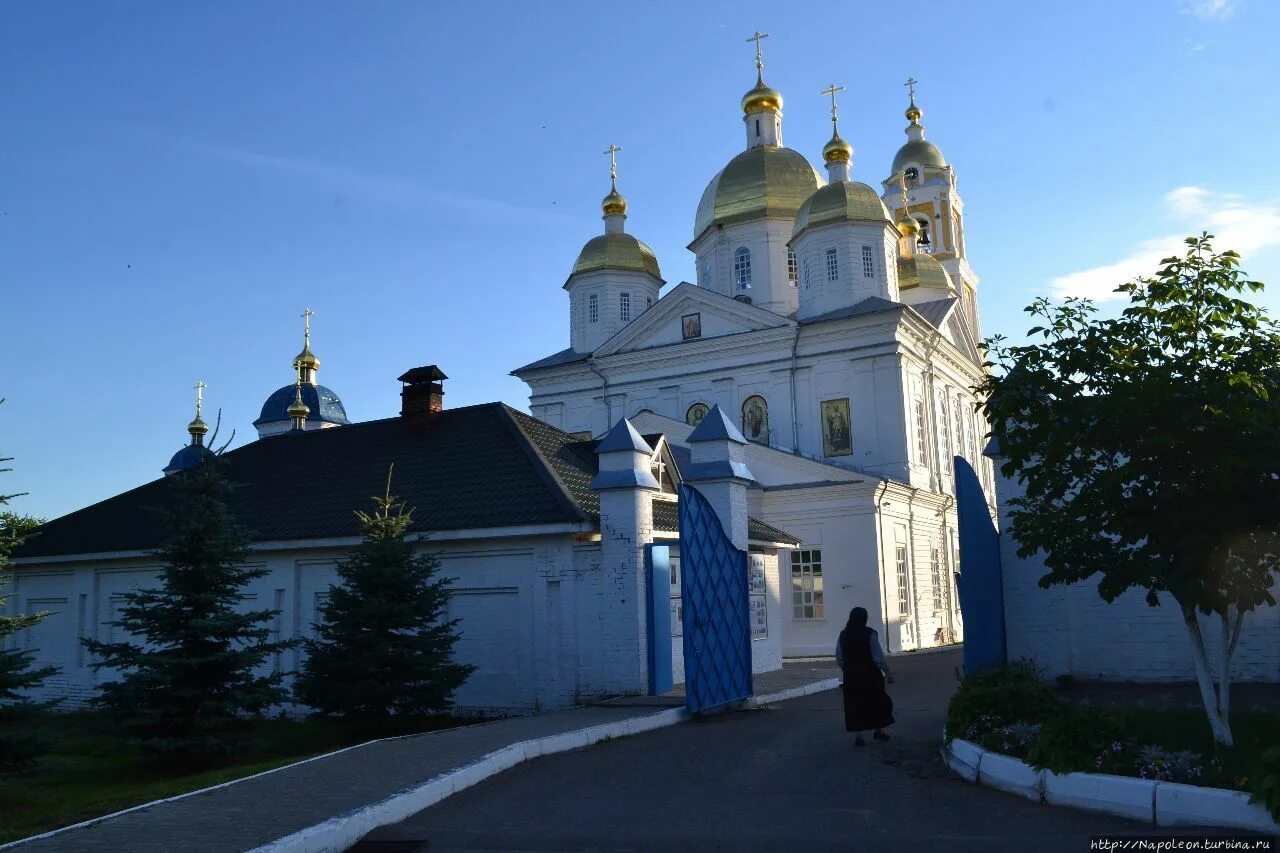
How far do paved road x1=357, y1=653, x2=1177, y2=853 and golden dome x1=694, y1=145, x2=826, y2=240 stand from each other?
2761 centimetres

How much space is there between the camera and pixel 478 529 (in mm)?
15867

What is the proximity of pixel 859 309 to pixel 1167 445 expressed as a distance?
963 inches

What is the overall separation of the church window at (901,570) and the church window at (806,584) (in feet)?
7.62

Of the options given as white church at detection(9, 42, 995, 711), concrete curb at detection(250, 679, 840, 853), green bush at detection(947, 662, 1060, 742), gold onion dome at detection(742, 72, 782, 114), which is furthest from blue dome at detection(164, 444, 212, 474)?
green bush at detection(947, 662, 1060, 742)

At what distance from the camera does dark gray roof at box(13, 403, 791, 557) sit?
16281 millimetres

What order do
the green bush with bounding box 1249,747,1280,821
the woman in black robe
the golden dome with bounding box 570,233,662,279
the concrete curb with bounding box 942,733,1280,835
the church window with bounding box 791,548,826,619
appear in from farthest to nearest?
1. the golden dome with bounding box 570,233,662,279
2. the church window with bounding box 791,548,826,619
3. the woman in black robe
4. the concrete curb with bounding box 942,733,1280,835
5. the green bush with bounding box 1249,747,1280,821

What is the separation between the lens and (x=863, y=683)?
10.5 m

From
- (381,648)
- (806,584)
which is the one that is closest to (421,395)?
(381,648)

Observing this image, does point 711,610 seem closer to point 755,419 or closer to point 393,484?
point 393,484

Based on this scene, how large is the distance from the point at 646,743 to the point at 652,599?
12.5ft

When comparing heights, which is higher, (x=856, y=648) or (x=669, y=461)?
(x=669, y=461)

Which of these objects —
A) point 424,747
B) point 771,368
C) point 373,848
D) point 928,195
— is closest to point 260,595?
point 424,747

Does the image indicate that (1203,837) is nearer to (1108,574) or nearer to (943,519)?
(1108,574)

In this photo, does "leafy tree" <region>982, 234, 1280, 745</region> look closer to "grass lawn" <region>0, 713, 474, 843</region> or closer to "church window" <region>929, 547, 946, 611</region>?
"grass lawn" <region>0, 713, 474, 843</region>
